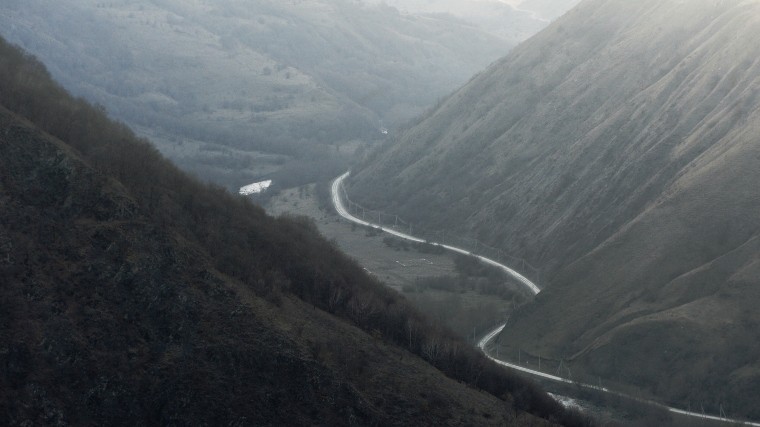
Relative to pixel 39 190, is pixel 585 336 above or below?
below

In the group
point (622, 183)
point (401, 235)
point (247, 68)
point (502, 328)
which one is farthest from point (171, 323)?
point (247, 68)

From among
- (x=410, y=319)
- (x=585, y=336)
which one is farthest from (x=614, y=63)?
(x=410, y=319)

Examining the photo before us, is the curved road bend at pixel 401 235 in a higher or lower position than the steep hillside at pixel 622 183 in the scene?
lower

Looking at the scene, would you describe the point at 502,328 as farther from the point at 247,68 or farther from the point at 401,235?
the point at 247,68

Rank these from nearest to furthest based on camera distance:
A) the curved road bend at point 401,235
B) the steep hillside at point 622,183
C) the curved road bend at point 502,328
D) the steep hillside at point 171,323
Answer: the steep hillside at point 171,323
the curved road bend at point 502,328
the steep hillside at point 622,183
the curved road bend at point 401,235

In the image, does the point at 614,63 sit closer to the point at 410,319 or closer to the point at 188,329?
the point at 410,319

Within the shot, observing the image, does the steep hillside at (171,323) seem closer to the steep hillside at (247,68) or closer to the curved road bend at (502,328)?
the curved road bend at (502,328)

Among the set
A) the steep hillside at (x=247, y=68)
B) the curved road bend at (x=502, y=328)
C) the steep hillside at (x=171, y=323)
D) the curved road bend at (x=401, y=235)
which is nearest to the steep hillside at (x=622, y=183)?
the curved road bend at (x=502, y=328)
